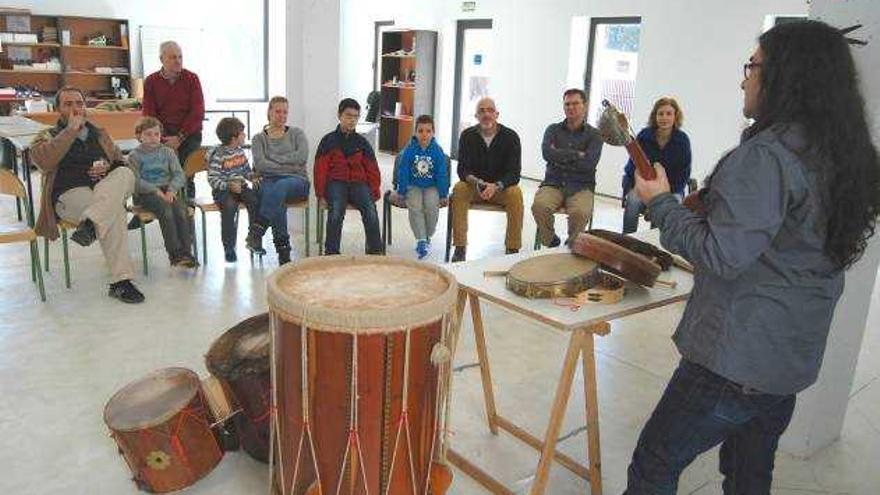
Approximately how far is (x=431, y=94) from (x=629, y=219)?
5.67 meters

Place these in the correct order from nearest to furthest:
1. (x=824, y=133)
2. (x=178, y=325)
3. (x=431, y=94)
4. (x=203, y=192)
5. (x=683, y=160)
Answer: (x=824, y=133) → (x=178, y=325) → (x=683, y=160) → (x=203, y=192) → (x=431, y=94)

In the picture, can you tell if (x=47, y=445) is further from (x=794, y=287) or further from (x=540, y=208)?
(x=540, y=208)

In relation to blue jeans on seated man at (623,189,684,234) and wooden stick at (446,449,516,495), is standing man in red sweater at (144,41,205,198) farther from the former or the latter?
wooden stick at (446,449,516,495)

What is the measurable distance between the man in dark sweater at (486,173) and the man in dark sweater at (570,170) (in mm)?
195

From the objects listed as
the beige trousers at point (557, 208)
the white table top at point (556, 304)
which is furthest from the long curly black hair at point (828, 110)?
the beige trousers at point (557, 208)

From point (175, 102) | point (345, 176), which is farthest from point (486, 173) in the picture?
point (175, 102)

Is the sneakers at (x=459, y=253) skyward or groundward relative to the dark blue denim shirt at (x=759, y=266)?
groundward

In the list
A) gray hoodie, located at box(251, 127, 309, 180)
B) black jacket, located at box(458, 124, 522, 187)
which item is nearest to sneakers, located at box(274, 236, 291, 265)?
gray hoodie, located at box(251, 127, 309, 180)

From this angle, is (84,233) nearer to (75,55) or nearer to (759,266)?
(759,266)

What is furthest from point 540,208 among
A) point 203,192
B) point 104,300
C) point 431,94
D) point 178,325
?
point 431,94

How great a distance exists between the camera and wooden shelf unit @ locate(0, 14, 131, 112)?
8.45m

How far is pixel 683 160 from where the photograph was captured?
4512 mm

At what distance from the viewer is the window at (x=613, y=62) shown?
24.1 feet

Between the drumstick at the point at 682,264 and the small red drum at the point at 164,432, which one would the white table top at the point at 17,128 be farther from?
the drumstick at the point at 682,264
